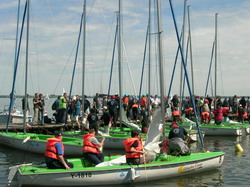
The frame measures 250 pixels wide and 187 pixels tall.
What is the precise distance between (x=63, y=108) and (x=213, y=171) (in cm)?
1224

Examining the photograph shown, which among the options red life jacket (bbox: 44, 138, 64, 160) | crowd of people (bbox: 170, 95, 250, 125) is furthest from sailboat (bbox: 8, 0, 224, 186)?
crowd of people (bbox: 170, 95, 250, 125)

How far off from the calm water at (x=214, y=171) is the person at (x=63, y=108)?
4.94 m

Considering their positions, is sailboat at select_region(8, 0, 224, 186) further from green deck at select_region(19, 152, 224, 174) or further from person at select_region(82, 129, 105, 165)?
person at select_region(82, 129, 105, 165)

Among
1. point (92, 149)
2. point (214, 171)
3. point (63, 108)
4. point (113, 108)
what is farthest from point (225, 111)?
point (92, 149)

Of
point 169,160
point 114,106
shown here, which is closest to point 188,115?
point 114,106

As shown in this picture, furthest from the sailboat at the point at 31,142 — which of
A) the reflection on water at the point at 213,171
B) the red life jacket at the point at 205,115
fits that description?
the red life jacket at the point at 205,115

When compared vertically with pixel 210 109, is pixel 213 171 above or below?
below

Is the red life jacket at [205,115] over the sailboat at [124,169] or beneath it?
over

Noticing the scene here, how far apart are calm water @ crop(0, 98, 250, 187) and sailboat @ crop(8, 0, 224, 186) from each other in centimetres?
26

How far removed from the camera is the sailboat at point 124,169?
10430 mm

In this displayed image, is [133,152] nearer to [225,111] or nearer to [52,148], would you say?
[52,148]

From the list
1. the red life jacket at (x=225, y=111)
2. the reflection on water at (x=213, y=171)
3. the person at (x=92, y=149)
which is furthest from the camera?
the red life jacket at (x=225, y=111)

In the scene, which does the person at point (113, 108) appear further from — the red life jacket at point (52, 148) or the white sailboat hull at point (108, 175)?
the red life jacket at point (52, 148)

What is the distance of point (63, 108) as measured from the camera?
22.9m
